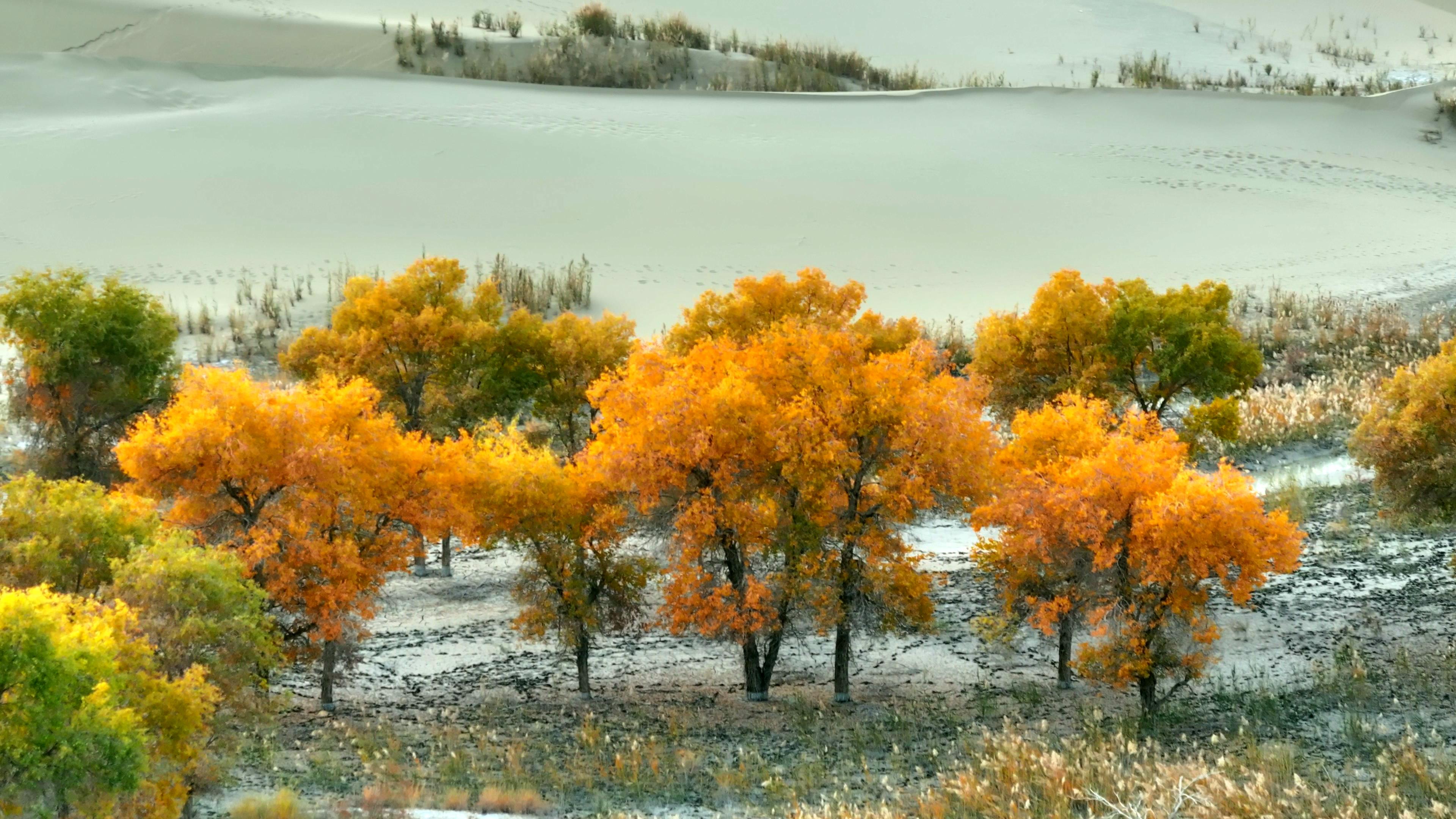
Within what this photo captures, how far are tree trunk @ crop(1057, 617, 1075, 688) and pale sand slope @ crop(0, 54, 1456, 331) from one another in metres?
21.3

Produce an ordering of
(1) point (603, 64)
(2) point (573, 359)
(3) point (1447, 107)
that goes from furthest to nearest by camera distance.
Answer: (3) point (1447, 107) < (1) point (603, 64) < (2) point (573, 359)

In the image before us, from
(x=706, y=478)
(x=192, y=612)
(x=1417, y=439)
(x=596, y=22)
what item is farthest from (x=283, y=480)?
(x=596, y=22)

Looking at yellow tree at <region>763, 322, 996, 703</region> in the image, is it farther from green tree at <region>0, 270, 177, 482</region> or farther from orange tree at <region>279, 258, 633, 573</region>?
green tree at <region>0, 270, 177, 482</region>

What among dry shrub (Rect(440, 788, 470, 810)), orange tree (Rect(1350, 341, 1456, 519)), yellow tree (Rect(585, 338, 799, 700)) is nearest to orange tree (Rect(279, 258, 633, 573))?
yellow tree (Rect(585, 338, 799, 700))

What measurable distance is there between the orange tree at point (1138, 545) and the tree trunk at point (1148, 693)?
0.7 inches

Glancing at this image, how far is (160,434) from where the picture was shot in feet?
57.7

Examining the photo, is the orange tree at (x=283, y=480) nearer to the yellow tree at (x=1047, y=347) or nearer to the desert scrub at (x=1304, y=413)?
the yellow tree at (x=1047, y=347)

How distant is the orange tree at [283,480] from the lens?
17.4 meters

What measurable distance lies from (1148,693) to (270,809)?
10425 millimetres

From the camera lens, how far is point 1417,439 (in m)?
19.7

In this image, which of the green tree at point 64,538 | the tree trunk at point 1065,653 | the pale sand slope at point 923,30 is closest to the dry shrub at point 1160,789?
the tree trunk at point 1065,653

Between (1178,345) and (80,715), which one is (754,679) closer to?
(1178,345)

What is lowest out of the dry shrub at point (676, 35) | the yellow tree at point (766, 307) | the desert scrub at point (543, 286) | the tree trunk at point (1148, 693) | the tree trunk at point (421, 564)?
the tree trunk at point (421, 564)

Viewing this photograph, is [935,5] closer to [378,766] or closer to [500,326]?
[500,326]
